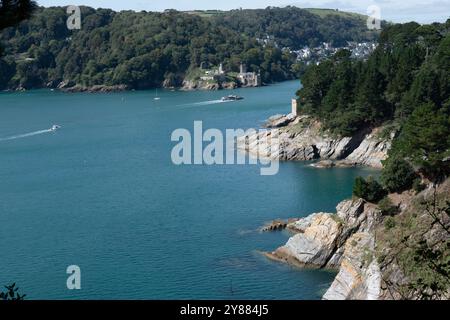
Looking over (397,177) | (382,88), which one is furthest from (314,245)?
(382,88)

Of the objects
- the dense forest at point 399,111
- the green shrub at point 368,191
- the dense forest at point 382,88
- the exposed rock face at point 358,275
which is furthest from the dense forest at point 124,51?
the exposed rock face at point 358,275

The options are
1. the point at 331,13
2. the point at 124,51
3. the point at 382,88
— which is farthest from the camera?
the point at 331,13

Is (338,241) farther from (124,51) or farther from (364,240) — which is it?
(124,51)

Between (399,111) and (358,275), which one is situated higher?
(399,111)

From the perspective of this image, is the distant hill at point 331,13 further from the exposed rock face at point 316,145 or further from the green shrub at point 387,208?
the green shrub at point 387,208

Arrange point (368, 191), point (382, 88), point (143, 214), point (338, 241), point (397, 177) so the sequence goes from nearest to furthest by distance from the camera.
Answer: point (338, 241) < point (368, 191) < point (397, 177) < point (143, 214) < point (382, 88)

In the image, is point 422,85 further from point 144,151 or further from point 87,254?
point 87,254

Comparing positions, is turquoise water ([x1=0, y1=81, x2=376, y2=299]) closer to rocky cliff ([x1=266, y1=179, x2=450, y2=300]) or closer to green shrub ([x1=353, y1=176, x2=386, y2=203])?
rocky cliff ([x1=266, y1=179, x2=450, y2=300])
